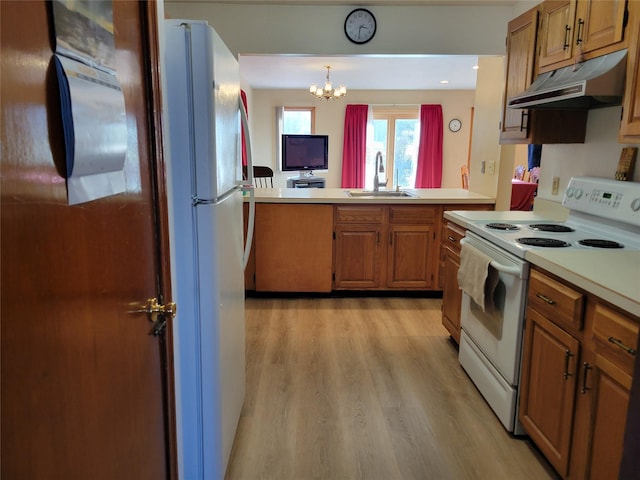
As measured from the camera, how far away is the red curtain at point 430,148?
9.10m

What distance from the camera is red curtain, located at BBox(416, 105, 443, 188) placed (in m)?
9.10

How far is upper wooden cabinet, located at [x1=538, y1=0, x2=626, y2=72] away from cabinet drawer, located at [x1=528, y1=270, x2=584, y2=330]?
1027mm

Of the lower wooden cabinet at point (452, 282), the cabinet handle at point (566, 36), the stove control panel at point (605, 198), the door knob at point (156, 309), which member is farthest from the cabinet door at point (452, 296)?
the door knob at point (156, 309)

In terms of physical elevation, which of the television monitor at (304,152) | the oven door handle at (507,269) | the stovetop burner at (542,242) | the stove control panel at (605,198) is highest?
the television monitor at (304,152)

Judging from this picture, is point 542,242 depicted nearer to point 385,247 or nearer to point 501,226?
point 501,226

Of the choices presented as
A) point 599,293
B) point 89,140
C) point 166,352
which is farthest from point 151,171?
point 599,293

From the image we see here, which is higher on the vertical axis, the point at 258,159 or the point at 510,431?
the point at 258,159

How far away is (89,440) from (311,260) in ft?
10.5

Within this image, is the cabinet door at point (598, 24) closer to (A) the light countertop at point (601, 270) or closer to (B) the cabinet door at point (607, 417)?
(A) the light countertop at point (601, 270)

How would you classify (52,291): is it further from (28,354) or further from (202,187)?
(202,187)

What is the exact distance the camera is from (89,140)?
74 cm

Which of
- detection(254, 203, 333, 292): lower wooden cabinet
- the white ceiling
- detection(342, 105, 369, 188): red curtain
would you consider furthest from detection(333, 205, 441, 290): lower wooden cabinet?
detection(342, 105, 369, 188): red curtain

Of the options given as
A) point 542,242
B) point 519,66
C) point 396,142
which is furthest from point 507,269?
point 396,142

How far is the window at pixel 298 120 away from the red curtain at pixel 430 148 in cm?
216
